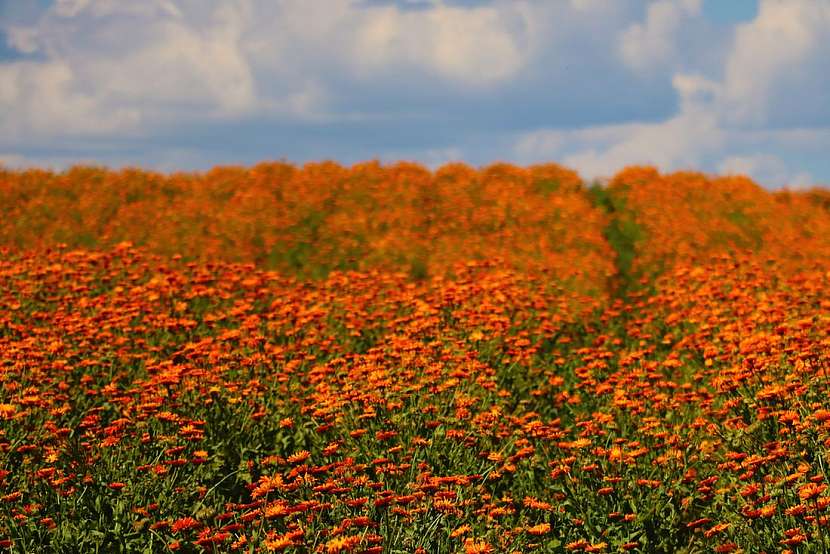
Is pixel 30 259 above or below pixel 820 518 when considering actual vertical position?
above

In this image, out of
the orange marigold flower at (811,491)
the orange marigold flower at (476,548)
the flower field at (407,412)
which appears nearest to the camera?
the orange marigold flower at (476,548)

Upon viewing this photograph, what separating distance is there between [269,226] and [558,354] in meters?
9.44

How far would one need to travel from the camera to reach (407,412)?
22.3 ft

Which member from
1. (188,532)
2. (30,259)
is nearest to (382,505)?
(188,532)

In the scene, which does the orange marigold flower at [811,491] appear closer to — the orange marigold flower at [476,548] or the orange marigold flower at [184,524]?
the orange marigold flower at [476,548]

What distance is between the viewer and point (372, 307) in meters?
10.5

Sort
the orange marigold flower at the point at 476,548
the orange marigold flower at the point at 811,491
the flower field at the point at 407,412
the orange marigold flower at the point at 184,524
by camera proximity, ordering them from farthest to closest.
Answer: the flower field at the point at 407,412 → the orange marigold flower at the point at 184,524 → the orange marigold flower at the point at 811,491 → the orange marigold flower at the point at 476,548

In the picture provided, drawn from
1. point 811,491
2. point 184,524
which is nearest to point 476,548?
point 184,524

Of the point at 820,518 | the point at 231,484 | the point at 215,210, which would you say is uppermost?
the point at 215,210

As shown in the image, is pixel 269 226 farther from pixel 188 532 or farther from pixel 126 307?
pixel 188 532

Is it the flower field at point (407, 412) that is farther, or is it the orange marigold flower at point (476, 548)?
the flower field at point (407, 412)

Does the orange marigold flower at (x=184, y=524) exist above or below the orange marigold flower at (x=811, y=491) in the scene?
below

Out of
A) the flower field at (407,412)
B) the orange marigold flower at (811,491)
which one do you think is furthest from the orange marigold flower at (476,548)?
the orange marigold flower at (811,491)

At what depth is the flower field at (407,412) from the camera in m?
5.38
